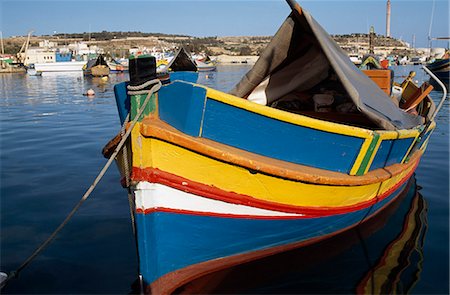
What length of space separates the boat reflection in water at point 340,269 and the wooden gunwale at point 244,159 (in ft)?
3.30

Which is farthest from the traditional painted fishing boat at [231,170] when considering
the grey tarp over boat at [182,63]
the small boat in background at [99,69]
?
the small boat in background at [99,69]

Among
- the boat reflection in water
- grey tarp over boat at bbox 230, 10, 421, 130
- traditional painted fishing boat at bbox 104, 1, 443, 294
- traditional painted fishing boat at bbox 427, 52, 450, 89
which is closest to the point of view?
traditional painted fishing boat at bbox 104, 1, 443, 294

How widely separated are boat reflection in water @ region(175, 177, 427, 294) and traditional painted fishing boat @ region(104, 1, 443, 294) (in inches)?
6.2

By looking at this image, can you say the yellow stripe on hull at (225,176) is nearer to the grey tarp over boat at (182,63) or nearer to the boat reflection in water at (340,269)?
the boat reflection in water at (340,269)

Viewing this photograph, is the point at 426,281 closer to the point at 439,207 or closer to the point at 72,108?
the point at 439,207

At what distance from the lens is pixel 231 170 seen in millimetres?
3771

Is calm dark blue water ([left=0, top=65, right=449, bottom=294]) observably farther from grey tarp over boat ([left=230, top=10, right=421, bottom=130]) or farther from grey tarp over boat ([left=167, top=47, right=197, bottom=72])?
grey tarp over boat ([left=167, top=47, right=197, bottom=72])

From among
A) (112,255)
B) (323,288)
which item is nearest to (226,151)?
(323,288)

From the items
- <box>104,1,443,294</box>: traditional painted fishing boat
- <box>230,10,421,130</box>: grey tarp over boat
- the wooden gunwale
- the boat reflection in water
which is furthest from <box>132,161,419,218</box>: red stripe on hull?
<box>230,10,421,130</box>: grey tarp over boat

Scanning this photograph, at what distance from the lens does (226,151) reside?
144 inches

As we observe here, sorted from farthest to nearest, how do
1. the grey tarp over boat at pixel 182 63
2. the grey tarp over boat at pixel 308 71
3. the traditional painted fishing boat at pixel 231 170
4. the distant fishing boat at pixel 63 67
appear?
the distant fishing boat at pixel 63 67 < the grey tarp over boat at pixel 182 63 < the grey tarp over boat at pixel 308 71 < the traditional painted fishing boat at pixel 231 170

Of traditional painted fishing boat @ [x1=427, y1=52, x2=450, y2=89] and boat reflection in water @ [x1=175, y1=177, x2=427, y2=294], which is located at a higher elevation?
traditional painted fishing boat @ [x1=427, y1=52, x2=450, y2=89]

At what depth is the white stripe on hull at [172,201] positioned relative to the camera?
3685 mm

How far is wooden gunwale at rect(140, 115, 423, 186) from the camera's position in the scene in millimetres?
3545
